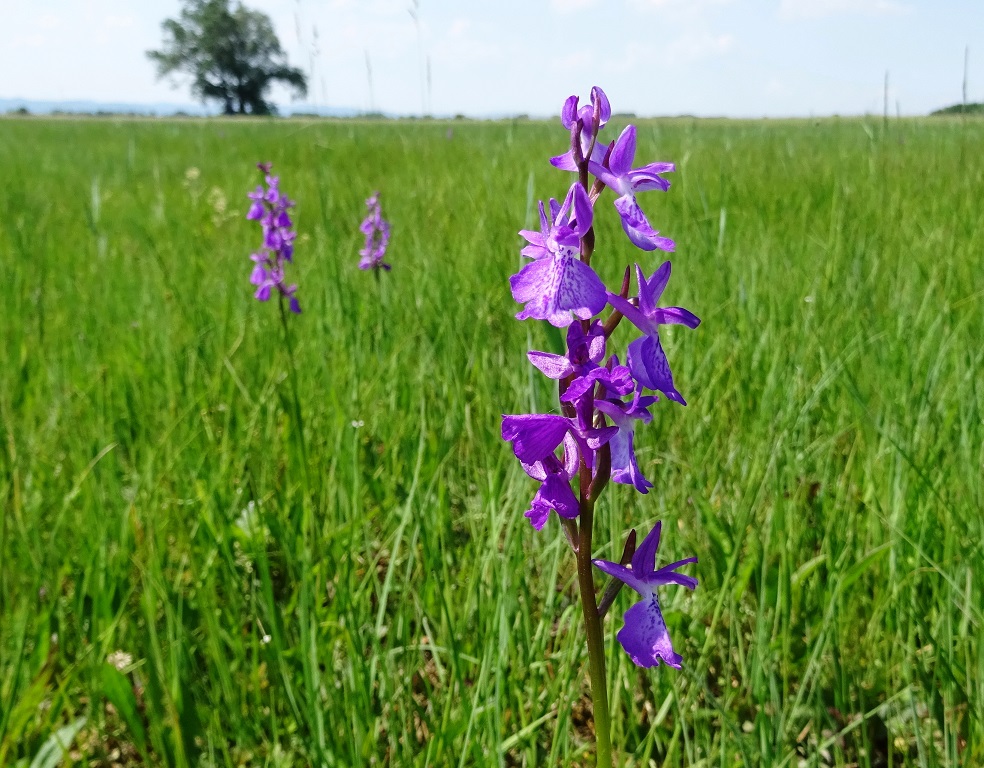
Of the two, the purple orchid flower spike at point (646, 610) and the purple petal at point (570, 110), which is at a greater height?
the purple petal at point (570, 110)

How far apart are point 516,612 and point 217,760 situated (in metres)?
0.59

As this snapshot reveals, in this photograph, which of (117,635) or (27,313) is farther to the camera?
(27,313)

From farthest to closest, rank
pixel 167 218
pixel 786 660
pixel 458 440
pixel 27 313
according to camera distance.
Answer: pixel 167 218 < pixel 27 313 < pixel 458 440 < pixel 786 660

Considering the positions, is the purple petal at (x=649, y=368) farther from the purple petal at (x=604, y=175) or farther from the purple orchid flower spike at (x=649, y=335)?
the purple petal at (x=604, y=175)

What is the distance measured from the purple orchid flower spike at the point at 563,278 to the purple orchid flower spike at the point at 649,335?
0.04 meters

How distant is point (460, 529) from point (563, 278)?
52.1 inches

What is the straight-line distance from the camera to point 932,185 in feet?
17.0

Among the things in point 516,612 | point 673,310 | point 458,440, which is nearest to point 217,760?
point 516,612

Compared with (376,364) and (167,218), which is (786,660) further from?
(167,218)

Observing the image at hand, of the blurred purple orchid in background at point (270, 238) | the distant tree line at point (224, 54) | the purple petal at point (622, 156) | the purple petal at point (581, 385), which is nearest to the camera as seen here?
the purple petal at point (581, 385)

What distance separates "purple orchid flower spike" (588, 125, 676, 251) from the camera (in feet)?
2.61

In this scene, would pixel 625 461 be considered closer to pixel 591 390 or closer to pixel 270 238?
pixel 591 390

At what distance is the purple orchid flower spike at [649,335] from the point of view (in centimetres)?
76

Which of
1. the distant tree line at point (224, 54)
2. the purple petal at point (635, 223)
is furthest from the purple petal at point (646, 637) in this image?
the distant tree line at point (224, 54)
